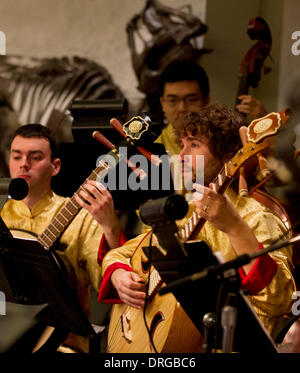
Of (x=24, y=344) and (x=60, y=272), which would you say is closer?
(x=24, y=344)

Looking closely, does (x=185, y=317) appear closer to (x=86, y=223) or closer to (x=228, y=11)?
(x=86, y=223)

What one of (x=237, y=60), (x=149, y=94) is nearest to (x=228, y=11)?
(x=237, y=60)

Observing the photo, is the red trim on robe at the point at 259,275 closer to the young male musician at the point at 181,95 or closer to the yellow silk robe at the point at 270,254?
the yellow silk robe at the point at 270,254

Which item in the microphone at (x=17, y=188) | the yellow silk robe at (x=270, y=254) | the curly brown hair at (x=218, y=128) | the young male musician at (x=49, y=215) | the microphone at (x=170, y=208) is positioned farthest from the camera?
the young male musician at (x=49, y=215)

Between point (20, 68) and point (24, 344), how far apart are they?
314 centimetres

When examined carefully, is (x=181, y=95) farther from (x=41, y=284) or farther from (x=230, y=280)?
(x=230, y=280)

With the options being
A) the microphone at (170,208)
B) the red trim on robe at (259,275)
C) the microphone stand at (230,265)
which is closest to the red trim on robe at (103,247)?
the red trim on robe at (259,275)

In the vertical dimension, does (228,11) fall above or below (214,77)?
above

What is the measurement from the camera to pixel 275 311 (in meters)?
2.19

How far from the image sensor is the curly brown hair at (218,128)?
100 inches

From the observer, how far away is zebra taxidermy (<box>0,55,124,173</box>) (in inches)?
169

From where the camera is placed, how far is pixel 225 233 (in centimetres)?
234

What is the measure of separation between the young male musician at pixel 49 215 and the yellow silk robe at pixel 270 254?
30cm

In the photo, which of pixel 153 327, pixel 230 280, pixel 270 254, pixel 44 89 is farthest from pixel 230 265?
pixel 44 89
